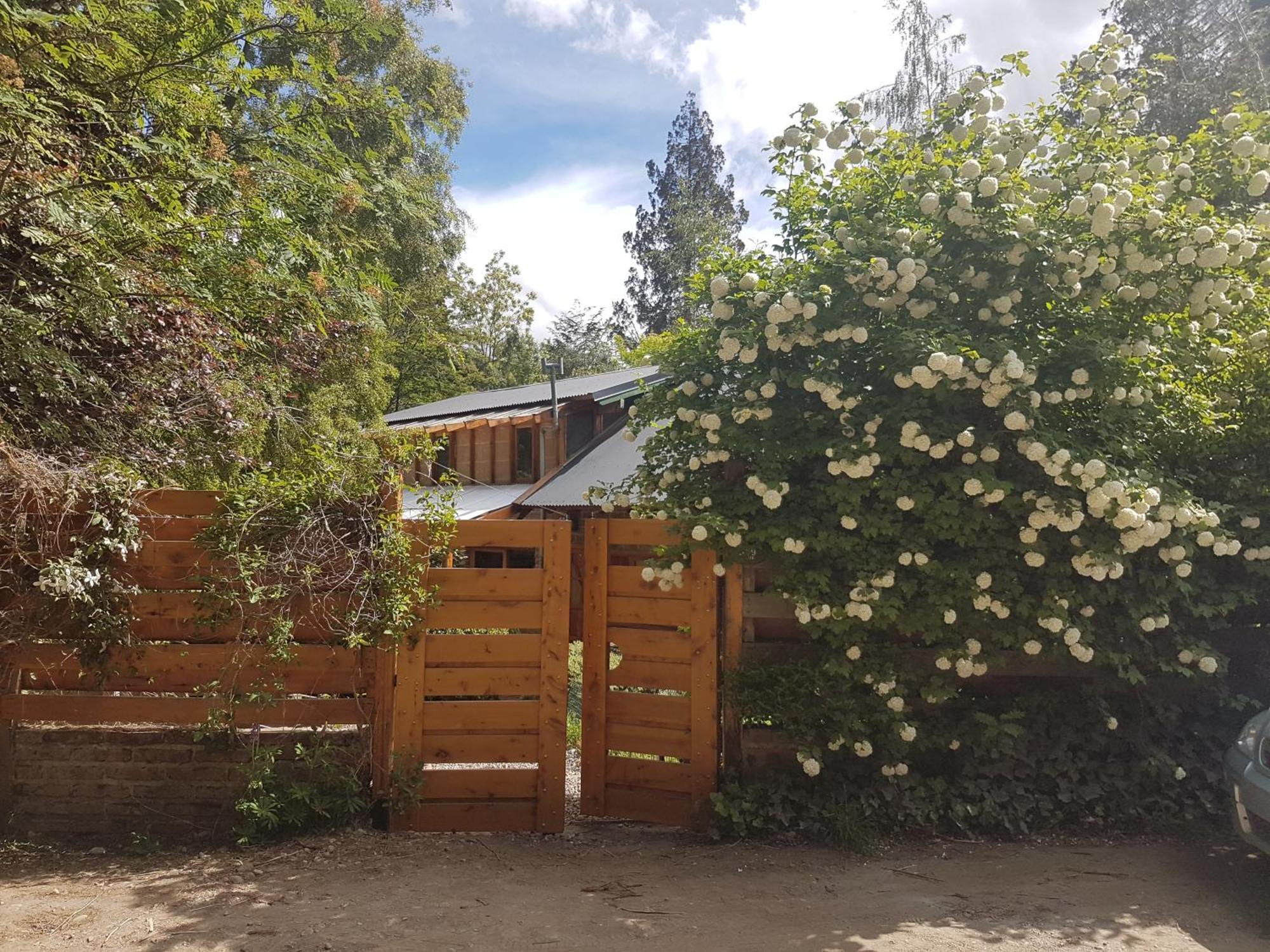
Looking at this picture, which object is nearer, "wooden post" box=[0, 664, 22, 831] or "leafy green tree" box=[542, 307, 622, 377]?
"wooden post" box=[0, 664, 22, 831]

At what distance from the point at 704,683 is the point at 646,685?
33cm

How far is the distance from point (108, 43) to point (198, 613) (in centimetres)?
359

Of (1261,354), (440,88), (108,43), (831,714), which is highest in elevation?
(440,88)

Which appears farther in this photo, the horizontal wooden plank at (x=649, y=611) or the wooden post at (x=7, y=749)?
the horizontal wooden plank at (x=649, y=611)

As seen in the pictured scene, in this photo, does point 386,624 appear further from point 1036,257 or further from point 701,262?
point 1036,257

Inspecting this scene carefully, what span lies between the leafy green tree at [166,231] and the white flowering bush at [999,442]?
132 inches

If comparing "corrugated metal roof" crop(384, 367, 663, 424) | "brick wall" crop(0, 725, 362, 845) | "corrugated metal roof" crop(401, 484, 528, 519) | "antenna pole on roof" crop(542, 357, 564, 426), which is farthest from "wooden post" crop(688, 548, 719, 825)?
"antenna pole on roof" crop(542, 357, 564, 426)

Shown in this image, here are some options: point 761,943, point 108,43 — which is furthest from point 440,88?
point 761,943

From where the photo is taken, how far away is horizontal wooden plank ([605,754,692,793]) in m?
5.02

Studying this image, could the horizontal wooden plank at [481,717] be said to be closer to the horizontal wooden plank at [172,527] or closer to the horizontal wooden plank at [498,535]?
the horizontal wooden plank at [498,535]

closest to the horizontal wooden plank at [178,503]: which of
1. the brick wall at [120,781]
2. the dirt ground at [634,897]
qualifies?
the brick wall at [120,781]

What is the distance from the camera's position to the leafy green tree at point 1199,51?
1483cm

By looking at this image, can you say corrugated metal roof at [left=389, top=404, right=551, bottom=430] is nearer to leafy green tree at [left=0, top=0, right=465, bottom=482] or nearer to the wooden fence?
leafy green tree at [left=0, top=0, right=465, bottom=482]

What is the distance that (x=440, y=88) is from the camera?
18469 millimetres
